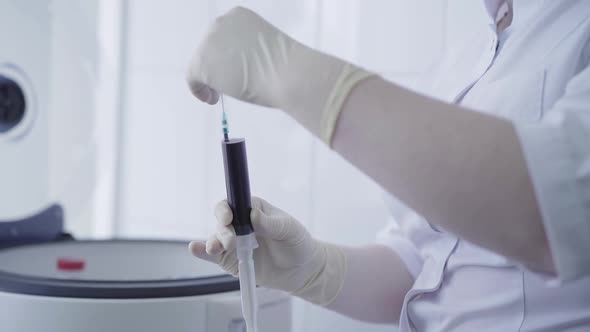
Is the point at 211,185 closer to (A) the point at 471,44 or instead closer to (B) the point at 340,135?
(A) the point at 471,44

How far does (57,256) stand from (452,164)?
0.90 metres

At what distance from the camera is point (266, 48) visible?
0.50 metres

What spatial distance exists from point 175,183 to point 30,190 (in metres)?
0.36

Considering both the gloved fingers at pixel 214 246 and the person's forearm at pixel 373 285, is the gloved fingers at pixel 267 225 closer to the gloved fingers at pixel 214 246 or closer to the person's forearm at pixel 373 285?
the gloved fingers at pixel 214 246

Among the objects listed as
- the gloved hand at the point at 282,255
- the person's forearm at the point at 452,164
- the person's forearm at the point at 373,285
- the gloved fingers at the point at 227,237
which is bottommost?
the person's forearm at the point at 373,285

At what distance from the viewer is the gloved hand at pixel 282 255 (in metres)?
0.64

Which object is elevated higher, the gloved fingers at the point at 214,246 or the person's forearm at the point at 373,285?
the gloved fingers at the point at 214,246

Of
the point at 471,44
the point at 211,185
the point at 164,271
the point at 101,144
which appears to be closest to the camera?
the point at 471,44

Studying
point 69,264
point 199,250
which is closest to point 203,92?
point 199,250

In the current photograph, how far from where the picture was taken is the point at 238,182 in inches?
24.1

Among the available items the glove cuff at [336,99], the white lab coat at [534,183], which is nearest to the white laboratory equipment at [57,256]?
the white lab coat at [534,183]

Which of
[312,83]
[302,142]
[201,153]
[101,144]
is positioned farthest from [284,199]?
[312,83]

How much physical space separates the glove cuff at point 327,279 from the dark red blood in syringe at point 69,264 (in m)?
0.49

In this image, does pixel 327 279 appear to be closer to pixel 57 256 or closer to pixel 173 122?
pixel 57 256
